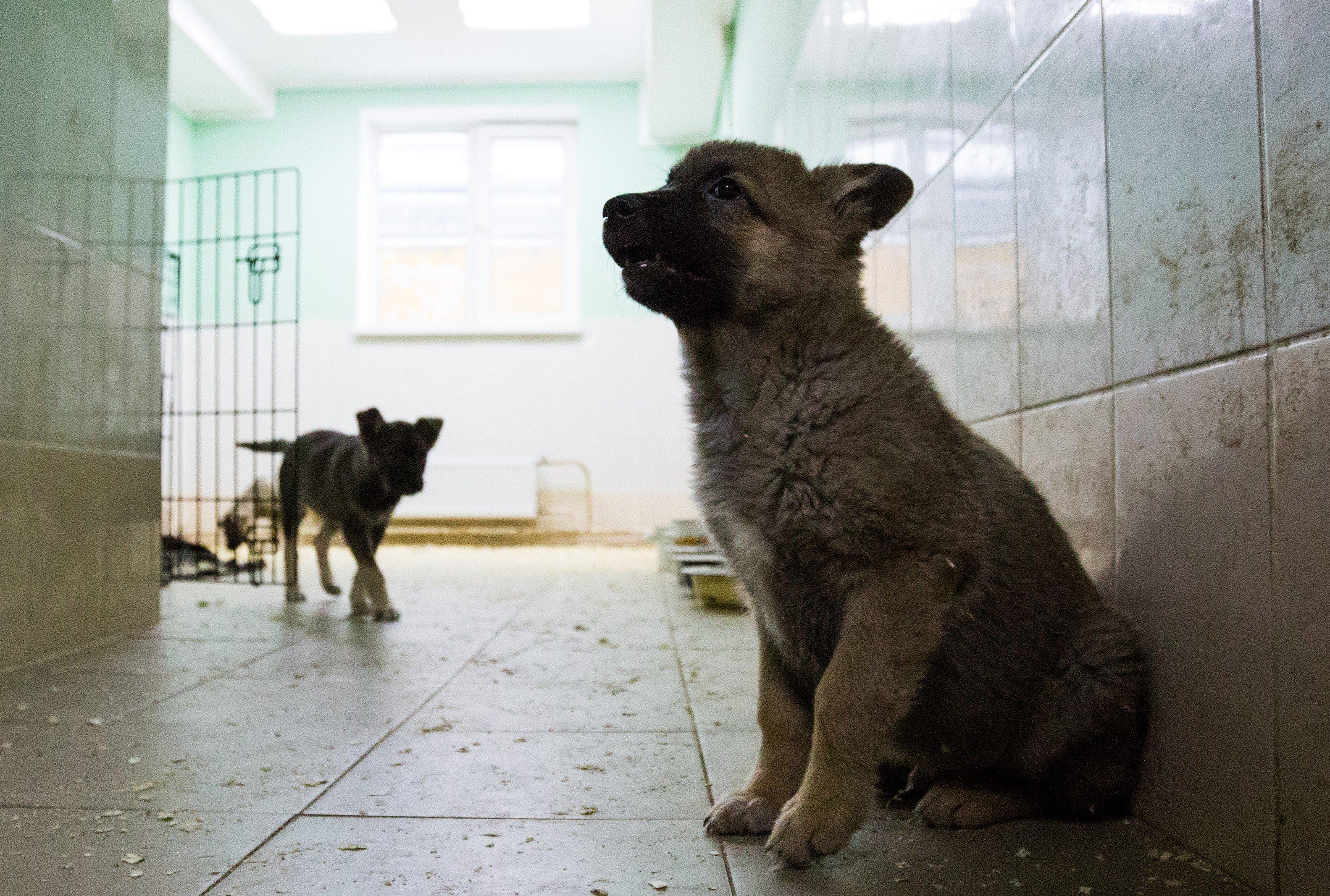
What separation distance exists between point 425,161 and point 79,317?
7.07m

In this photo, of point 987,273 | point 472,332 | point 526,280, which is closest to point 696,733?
point 987,273

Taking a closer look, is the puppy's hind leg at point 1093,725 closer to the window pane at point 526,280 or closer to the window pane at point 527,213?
the window pane at point 526,280

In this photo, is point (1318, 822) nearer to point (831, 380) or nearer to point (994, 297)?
point (831, 380)

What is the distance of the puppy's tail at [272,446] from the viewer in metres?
5.38

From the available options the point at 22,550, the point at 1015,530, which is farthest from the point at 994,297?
the point at 22,550

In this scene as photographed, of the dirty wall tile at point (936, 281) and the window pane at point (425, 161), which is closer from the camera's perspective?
the dirty wall tile at point (936, 281)

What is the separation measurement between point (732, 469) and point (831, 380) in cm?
23

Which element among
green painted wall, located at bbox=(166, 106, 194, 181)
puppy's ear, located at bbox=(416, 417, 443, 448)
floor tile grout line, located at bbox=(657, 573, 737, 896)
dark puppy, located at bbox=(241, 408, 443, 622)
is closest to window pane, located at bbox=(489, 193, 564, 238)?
green painted wall, located at bbox=(166, 106, 194, 181)

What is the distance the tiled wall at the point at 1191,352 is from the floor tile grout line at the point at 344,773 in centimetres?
139

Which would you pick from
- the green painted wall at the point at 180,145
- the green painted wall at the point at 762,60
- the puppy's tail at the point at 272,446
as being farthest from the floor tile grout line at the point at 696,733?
the green painted wall at the point at 180,145

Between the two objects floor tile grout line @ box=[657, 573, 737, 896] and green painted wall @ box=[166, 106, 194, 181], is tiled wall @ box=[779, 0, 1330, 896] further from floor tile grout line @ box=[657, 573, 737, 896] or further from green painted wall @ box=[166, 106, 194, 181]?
green painted wall @ box=[166, 106, 194, 181]

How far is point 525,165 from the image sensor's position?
980 cm

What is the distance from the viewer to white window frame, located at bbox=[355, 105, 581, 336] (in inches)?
378

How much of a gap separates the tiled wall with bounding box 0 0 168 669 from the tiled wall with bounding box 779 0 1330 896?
9.66ft
